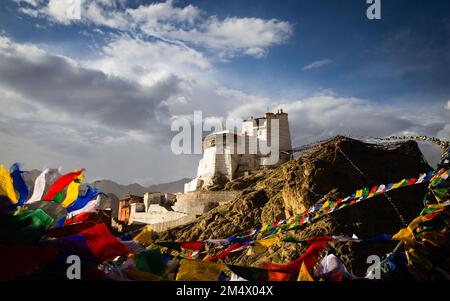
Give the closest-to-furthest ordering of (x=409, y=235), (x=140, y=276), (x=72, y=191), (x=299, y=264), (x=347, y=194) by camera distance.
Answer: (x=140, y=276) < (x=299, y=264) < (x=72, y=191) < (x=409, y=235) < (x=347, y=194)

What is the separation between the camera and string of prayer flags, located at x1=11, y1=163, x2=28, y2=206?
6402mm

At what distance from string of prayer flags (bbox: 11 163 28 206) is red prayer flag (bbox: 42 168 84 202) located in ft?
2.67

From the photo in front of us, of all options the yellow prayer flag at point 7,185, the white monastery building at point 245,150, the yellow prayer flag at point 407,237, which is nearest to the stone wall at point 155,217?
the white monastery building at point 245,150

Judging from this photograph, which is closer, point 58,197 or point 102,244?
point 102,244

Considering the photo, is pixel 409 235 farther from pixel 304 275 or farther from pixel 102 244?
pixel 102 244

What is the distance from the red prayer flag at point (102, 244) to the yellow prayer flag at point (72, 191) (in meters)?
1.53

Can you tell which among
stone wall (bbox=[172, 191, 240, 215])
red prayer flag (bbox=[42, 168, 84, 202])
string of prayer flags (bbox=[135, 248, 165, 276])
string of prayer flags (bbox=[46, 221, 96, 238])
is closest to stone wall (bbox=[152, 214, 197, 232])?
stone wall (bbox=[172, 191, 240, 215])

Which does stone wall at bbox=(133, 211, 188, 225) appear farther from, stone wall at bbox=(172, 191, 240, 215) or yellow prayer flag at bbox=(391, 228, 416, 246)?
yellow prayer flag at bbox=(391, 228, 416, 246)

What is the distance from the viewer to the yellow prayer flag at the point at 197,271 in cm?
644

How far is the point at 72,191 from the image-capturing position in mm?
7672

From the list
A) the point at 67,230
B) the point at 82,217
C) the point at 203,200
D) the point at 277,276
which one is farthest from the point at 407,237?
the point at 203,200

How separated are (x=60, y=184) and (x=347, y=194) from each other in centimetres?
1176
